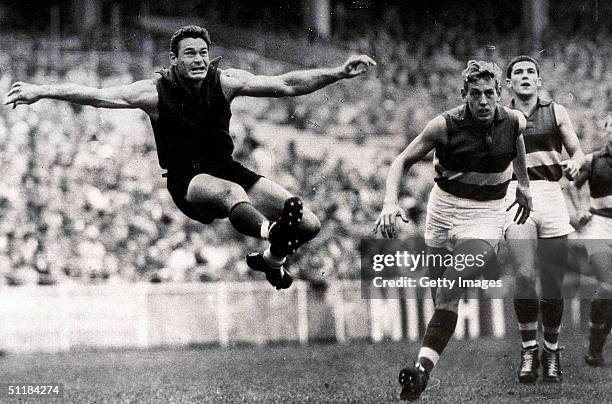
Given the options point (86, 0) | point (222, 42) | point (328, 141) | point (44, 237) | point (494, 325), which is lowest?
point (494, 325)

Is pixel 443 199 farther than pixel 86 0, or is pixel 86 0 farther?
pixel 86 0

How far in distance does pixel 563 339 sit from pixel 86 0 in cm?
402

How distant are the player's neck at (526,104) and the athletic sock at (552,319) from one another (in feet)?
4.10

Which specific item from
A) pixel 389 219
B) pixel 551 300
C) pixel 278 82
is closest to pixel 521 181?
pixel 551 300

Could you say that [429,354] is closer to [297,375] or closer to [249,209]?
[297,375]

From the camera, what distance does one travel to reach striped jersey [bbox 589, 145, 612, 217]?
628 centimetres

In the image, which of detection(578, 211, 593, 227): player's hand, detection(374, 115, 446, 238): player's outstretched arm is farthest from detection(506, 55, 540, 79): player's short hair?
detection(578, 211, 593, 227): player's hand

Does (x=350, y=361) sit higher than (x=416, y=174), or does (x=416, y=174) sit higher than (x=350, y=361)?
(x=416, y=174)

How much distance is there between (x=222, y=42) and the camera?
6.25 m

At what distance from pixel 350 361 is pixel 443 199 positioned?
1233mm

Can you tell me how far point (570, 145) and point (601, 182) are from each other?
0.37 meters

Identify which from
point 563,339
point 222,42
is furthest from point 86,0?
point 563,339

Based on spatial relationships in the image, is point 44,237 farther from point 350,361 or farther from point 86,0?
point 350,361

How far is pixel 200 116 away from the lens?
19.4 ft
